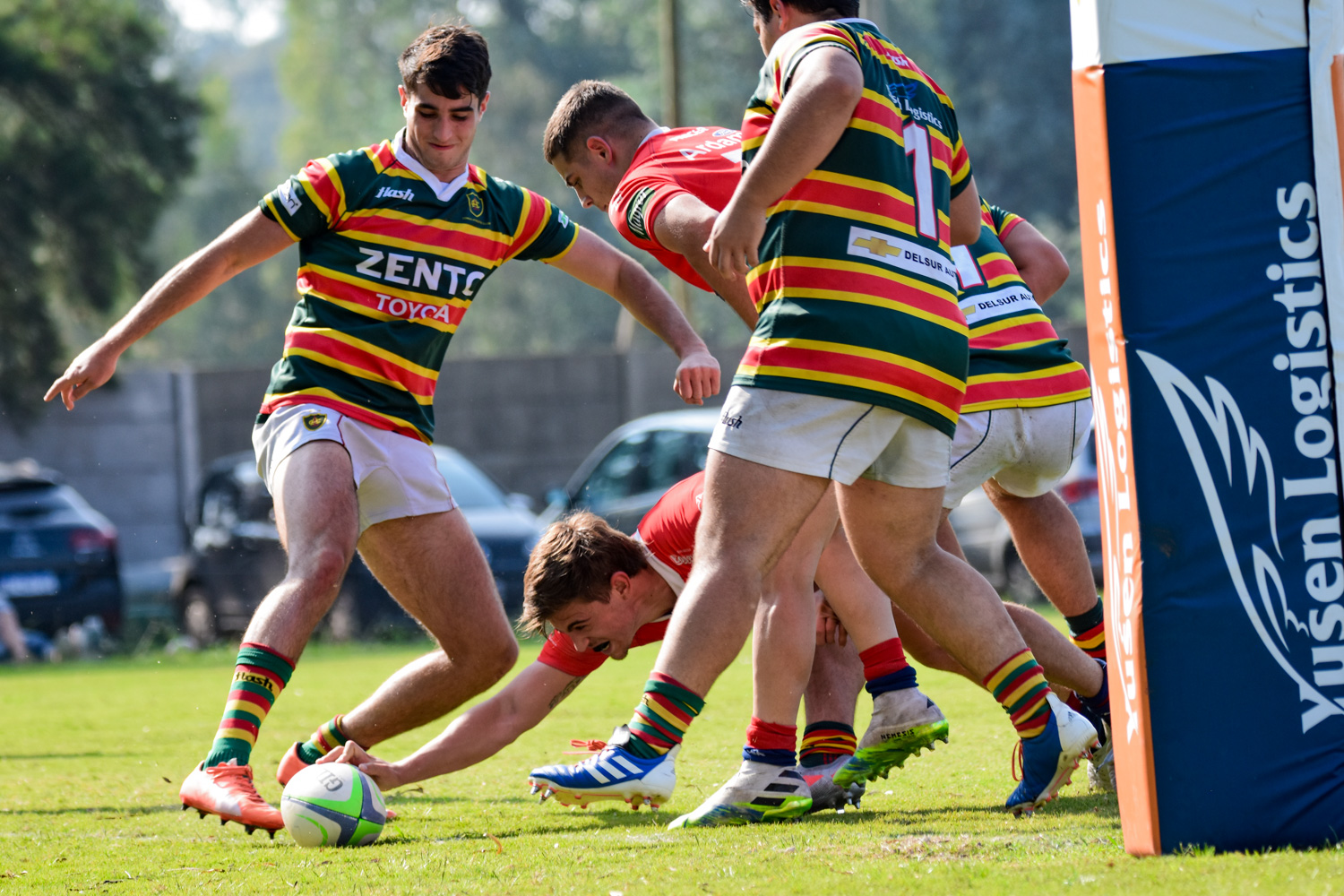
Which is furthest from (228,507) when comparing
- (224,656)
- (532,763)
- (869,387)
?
(869,387)

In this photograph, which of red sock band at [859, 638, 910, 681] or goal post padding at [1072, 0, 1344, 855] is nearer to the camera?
goal post padding at [1072, 0, 1344, 855]

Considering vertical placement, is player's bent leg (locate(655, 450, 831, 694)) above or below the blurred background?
below

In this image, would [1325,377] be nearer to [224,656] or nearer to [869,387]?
[869,387]

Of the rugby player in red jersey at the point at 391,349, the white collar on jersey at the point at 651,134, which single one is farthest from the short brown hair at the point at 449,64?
the white collar on jersey at the point at 651,134

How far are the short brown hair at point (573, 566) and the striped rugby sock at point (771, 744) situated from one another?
0.68m

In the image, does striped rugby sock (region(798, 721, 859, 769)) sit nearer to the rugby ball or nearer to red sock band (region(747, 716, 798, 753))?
red sock band (region(747, 716, 798, 753))

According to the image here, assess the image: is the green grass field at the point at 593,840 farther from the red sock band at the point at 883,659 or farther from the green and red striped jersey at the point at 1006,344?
the green and red striped jersey at the point at 1006,344

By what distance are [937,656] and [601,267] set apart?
1685mm

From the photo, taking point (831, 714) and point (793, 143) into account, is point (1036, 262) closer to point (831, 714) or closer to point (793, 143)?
point (831, 714)

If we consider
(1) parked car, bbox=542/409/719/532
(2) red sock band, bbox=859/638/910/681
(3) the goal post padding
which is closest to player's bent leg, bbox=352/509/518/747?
(2) red sock band, bbox=859/638/910/681

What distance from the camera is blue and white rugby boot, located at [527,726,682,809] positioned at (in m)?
3.62

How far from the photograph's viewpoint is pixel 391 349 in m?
4.53

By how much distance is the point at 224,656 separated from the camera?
1387 centimetres

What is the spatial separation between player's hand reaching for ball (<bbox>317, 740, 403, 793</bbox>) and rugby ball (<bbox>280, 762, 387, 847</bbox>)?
0.38 meters
